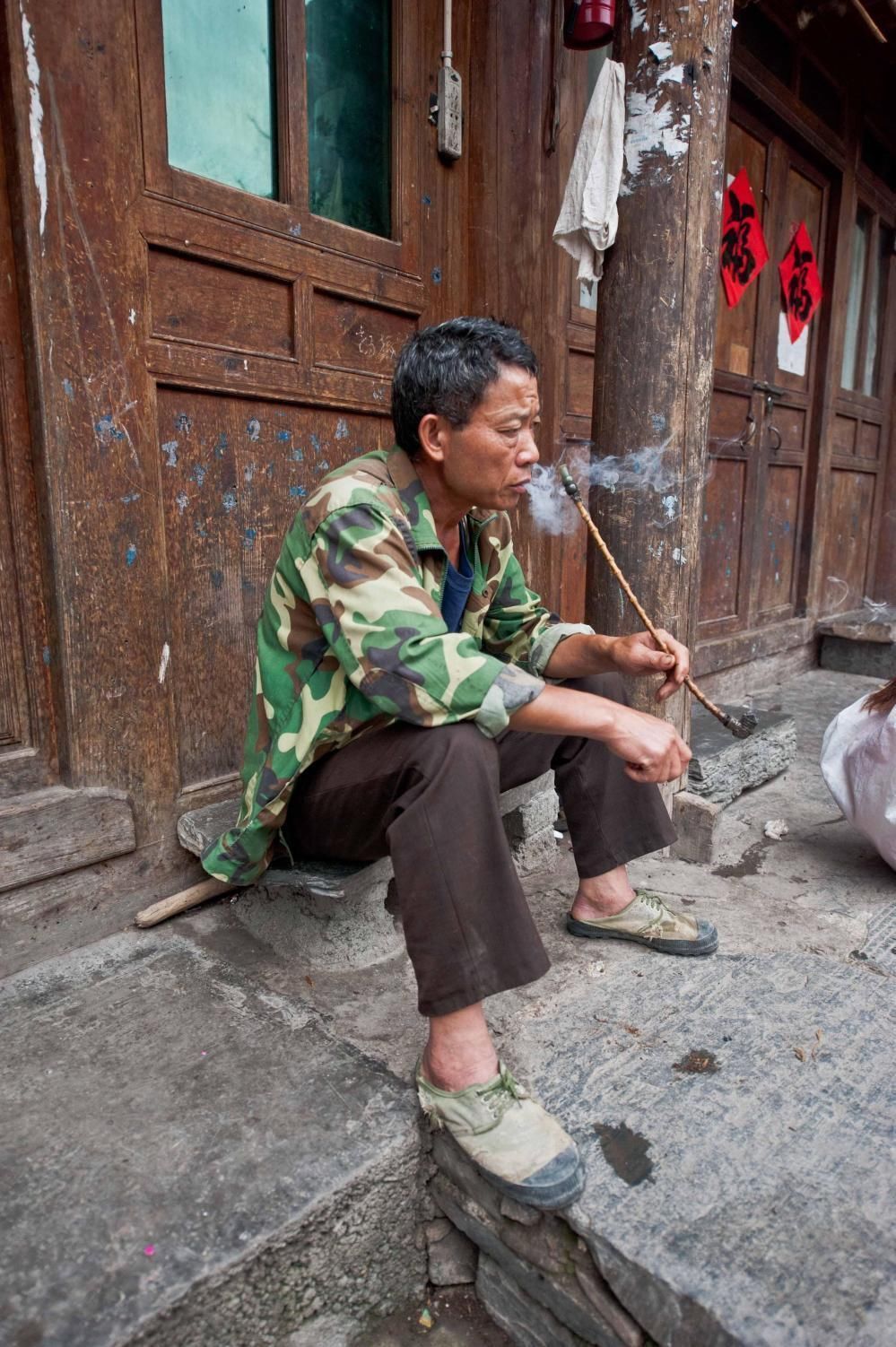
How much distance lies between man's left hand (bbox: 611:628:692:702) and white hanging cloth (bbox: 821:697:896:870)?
0.90 metres

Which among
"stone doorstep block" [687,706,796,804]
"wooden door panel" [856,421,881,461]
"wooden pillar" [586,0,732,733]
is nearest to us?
"wooden pillar" [586,0,732,733]

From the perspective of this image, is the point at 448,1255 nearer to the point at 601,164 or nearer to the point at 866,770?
the point at 866,770

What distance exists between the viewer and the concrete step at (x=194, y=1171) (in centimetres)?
128

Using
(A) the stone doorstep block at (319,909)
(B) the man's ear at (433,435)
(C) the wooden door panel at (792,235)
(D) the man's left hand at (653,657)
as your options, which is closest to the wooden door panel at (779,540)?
(C) the wooden door panel at (792,235)

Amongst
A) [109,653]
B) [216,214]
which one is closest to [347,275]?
[216,214]

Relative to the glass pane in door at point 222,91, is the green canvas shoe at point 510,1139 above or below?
below

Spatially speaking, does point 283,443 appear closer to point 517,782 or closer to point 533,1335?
point 517,782

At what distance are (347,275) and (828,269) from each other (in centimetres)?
404

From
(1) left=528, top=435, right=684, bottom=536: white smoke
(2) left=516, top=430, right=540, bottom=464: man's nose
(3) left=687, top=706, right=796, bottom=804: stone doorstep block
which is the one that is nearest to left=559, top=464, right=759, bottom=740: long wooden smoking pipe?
(2) left=516, top=430, right=540, bottom=464: man's nose

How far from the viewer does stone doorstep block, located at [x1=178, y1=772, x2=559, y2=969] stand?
6.64ft

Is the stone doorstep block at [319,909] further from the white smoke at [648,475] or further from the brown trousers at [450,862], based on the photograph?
the white smoke at [648,475]

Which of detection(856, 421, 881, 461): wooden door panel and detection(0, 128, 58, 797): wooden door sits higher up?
detection(856, 421, 881, 461): wooden door panel

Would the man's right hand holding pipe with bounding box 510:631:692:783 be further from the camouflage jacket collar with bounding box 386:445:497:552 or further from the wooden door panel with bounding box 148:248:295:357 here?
the wooden door panel with bounding box 148:248:295:357

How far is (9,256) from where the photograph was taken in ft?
6.41
